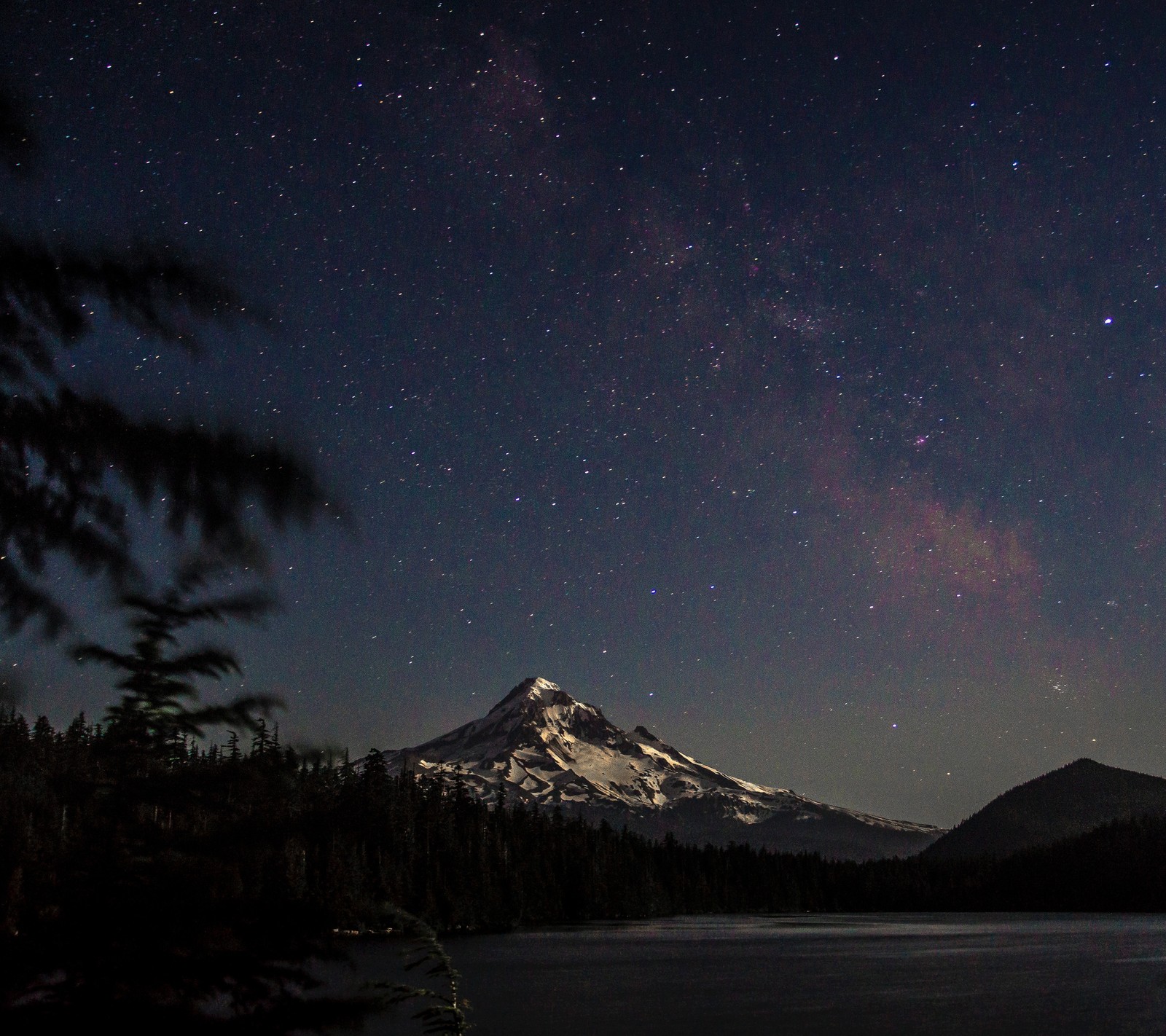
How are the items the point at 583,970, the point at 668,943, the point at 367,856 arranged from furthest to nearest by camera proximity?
the point at 367,856
the point at 668,943
the point at 583,970

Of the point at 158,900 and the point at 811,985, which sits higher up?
the point at 158,900

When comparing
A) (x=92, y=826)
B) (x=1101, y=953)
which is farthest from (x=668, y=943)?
(x=92, y=826)

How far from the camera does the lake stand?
56.9 m

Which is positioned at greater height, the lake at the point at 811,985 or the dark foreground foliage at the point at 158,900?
the dark foreground foliage at the point at 158,900

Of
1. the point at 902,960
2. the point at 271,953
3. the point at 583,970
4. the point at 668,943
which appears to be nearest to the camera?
the point at 271,953

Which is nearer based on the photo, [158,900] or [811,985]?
[158,900]

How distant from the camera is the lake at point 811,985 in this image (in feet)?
187

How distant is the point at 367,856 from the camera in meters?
164

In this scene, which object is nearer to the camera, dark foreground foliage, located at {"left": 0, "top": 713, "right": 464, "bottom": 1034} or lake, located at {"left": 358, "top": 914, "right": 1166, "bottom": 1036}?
dark foreground foliage, located at {"left": 0, "top": 713, "right": 464, "bottom": 1034}

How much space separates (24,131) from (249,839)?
12.3ft

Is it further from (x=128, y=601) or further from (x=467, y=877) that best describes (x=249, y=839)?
(x=467, y=877)

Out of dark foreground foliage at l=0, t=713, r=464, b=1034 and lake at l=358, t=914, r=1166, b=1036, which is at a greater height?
dark foreground foliage at l=0, t=713, r=464, b=1034

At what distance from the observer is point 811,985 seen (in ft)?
260

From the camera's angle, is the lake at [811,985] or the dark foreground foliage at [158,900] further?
the lake at [811,985]
